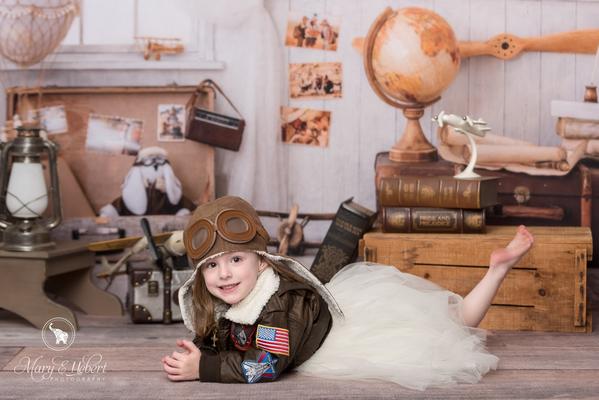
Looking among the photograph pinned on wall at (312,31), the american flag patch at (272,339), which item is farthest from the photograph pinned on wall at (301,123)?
the american flag patch at (272,339)

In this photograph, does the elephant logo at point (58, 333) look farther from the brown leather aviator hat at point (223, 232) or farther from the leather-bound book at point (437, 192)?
the leather-bound book at point (437, 192)

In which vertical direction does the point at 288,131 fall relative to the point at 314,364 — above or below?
above

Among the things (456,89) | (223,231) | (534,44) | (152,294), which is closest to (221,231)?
(223,231)

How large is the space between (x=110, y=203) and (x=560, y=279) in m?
2.02

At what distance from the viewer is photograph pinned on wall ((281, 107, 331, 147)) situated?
4078 mm

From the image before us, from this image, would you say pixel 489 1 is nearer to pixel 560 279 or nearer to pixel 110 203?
pixel 560 279

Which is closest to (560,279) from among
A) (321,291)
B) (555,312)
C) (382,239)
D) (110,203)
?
(555,312)


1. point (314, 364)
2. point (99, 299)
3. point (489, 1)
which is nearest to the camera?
point (314, 364)

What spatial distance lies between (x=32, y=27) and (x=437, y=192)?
1.83m

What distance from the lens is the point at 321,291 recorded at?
2.66m

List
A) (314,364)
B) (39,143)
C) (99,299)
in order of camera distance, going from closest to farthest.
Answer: (314,364) → (39,143) → (99,299)

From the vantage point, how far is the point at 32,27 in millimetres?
3689

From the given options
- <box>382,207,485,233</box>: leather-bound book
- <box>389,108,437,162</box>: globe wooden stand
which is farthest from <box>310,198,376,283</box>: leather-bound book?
<box>389,108,437,162</box>: globe wooden stand

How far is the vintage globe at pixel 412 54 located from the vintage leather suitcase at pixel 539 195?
324 millimetres
